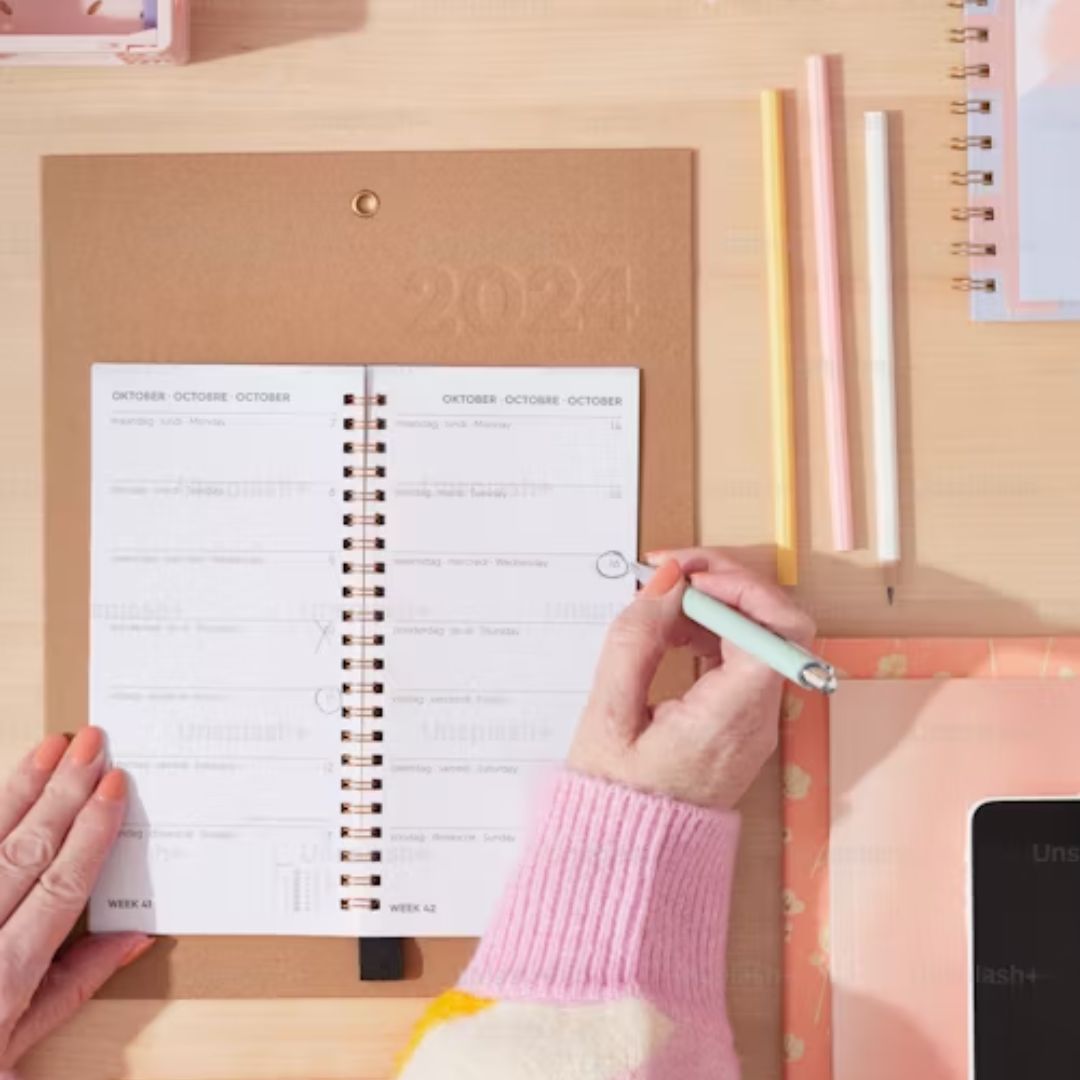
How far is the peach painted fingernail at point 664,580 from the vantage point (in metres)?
0.65

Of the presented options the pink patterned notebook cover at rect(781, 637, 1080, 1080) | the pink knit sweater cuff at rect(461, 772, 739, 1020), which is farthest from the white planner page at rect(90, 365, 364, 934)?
the pink patterned notebook cover at rect(781, 637, 1080, 1080)

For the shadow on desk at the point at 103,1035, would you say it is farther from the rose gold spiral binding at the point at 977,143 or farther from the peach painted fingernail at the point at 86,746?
the rose gold spiral binding at the point at 977,143

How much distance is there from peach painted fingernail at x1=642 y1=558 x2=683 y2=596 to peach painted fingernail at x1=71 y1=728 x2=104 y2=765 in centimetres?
31

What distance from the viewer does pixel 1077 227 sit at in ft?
2.25

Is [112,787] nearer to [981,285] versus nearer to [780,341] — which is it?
[780,341]

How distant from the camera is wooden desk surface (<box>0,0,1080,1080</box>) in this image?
0.69 m

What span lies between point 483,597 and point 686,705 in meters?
0.13

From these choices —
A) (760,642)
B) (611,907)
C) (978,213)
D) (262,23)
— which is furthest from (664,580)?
(262,23)

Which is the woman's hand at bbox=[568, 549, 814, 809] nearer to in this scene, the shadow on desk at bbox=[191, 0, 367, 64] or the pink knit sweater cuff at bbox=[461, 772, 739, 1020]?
the pink knit sweater cuff at bbox=[461, 772, 739, 1020]

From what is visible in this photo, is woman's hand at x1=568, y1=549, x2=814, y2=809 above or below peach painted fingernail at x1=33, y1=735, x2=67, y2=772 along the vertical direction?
above

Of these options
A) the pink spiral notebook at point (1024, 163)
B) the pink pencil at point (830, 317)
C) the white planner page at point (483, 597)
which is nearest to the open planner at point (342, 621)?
the white planner page at point (483, 597)

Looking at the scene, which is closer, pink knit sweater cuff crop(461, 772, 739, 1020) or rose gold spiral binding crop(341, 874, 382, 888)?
pink knit sweater cuff crop(461, 772, 739, 1020)

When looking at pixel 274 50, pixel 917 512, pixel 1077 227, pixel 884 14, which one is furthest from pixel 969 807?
pixel 274 50

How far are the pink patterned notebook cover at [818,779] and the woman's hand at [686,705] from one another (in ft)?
0.10
